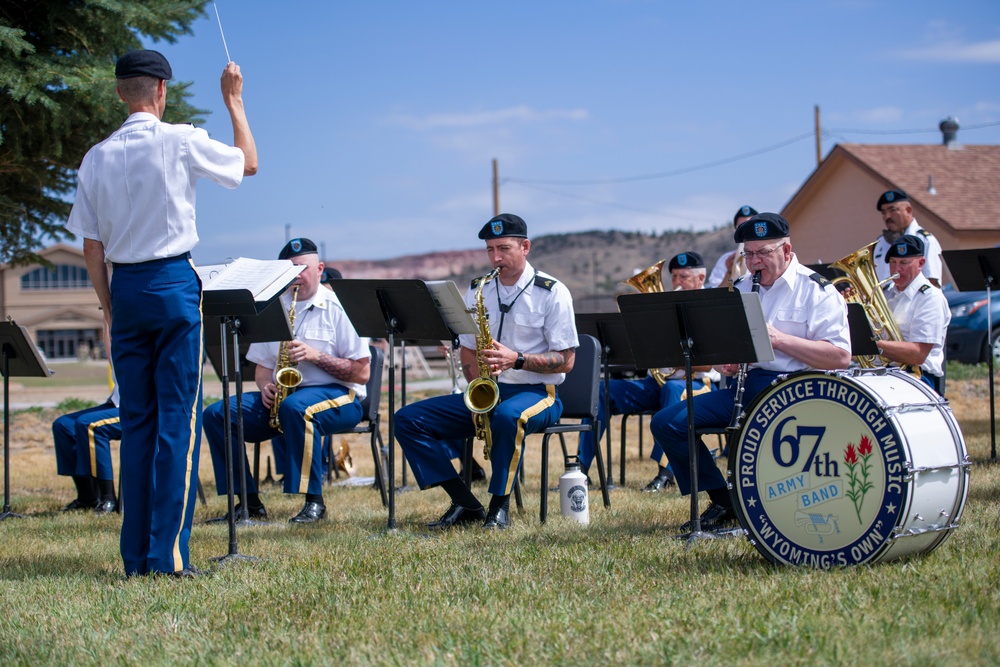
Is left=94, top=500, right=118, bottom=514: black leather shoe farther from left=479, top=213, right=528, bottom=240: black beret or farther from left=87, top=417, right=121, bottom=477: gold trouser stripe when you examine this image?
left=479, top=213, right=528, bottom=240: black beret

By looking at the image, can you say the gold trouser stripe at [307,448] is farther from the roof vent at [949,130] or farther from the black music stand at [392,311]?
the roof vent at [949,130]

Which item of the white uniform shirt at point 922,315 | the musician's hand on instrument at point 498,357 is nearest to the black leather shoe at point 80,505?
the musician's hand on instrument at point 498,357

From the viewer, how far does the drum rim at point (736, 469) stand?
429 cm

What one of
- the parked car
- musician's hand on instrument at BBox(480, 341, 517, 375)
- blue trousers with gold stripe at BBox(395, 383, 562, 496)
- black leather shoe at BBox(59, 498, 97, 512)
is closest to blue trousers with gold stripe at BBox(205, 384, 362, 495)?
blue trousers with gold stripe at BBox(395, 383, 562, 496)

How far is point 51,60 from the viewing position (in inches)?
335

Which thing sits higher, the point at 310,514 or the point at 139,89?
the point at 139,89

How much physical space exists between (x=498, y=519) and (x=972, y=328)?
39.0 feet

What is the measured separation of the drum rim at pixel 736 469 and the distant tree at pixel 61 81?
586 centimetres

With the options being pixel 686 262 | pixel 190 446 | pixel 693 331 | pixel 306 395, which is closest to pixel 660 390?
pixel 686 262

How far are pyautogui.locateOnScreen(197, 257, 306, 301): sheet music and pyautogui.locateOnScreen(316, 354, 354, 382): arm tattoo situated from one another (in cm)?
189

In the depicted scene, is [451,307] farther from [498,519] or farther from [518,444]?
[498,519]

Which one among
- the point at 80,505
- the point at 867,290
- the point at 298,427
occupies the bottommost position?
the point at 80,505

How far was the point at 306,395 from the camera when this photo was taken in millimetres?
7590

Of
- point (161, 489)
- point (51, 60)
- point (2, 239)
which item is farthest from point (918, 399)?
point (2, 239)
